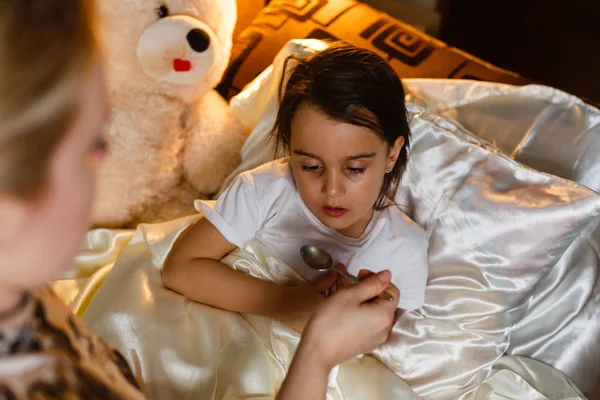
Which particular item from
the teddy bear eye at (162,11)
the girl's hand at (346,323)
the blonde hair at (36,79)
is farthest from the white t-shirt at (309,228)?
the blonde hair at (36,79)

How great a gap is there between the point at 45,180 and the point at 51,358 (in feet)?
0.52

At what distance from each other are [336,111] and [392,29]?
0.60m

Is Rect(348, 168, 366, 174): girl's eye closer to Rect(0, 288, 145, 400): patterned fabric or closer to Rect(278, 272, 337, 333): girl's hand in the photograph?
Rect(278, 272, 337, 333): girl's hand

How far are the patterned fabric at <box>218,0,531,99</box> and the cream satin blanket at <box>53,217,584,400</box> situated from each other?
49 cm

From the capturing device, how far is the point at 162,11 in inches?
38.9

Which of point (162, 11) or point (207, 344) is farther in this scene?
point (162, 11)

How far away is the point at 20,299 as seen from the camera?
0.40 metres

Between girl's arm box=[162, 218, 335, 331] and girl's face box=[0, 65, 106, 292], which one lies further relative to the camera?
girl's arm box=[162, 218, 335, 331]

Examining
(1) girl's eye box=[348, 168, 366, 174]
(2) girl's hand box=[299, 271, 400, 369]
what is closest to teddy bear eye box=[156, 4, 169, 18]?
(1) girl's eye box=[348, 168, 366, 174]

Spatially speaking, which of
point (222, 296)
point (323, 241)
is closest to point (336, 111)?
point (323, 241)

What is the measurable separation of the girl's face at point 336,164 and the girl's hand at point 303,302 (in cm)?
10

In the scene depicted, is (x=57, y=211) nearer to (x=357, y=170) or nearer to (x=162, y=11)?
(x=357, y=170)

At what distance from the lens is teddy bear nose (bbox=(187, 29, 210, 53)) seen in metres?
0.98

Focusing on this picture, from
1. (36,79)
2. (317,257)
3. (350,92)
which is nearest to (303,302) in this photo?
(317,257)
